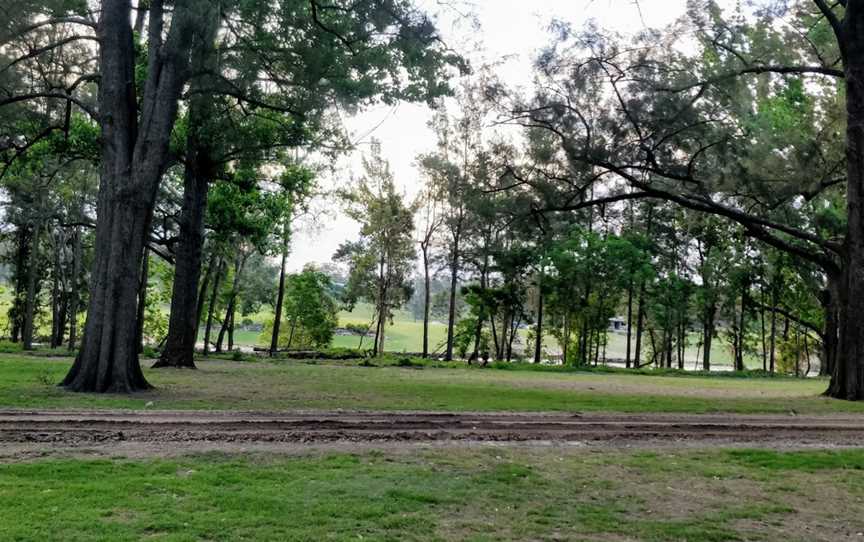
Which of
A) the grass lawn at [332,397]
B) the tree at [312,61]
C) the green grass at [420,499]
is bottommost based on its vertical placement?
the green grass at [420,499]

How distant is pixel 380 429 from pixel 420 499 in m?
3.86

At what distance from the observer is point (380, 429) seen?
1002 centimetres

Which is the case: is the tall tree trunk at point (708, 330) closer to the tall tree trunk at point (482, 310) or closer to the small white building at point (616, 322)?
the small white building at point (616, 322)

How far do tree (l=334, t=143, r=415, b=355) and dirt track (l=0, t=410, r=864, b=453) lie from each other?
3078 centimetres

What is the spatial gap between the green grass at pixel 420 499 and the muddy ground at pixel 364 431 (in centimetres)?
84

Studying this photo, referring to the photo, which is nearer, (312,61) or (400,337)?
(312,61)

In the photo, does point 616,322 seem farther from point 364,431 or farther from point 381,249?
point 364,431

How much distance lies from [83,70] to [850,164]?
19.8m

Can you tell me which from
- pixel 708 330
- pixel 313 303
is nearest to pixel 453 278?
pixel 313 303

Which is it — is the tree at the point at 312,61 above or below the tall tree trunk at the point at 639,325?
above

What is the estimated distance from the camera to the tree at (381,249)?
44.5 metres

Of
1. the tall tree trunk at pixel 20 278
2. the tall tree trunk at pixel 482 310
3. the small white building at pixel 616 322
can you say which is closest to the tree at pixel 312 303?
the tall tree trunk at pixel 482 310

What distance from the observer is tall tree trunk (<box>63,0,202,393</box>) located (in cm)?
1423

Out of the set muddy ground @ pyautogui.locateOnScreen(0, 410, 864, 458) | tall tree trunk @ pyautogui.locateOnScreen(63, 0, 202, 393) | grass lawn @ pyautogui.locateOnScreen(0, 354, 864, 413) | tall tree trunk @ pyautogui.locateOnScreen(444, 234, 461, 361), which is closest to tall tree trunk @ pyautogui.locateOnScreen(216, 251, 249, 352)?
tall tree trunk @ pyautogui.locateOnScreen(444, 234, 461, 361)
